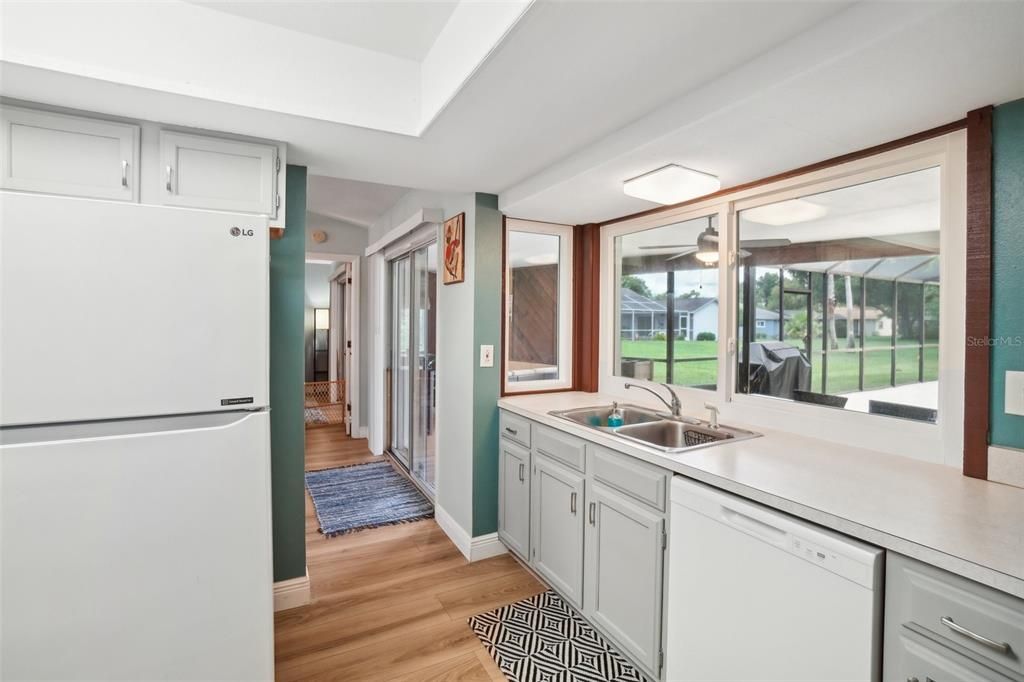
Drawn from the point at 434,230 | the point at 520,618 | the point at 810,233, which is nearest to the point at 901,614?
the point at 810,233

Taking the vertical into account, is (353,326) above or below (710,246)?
below

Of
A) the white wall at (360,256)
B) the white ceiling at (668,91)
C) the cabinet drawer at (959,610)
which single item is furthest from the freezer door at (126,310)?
the white wall at (360,256)

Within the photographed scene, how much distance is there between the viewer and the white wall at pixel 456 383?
9.25 ft

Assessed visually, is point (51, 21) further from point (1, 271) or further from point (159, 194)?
point (1, 271)

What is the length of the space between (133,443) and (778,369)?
2.45m

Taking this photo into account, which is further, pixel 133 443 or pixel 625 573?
pixel 625 573

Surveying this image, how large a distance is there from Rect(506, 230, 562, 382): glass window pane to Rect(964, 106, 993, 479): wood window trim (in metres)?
2.03

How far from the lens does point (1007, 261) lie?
1345 millimetres

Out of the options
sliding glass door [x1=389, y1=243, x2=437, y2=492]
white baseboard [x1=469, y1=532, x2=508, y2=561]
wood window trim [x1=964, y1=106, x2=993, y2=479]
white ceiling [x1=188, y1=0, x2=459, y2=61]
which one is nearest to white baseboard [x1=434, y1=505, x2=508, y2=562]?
white baseboard [x1=469, y1=532, x2=508, y2=561]

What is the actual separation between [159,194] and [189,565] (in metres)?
1.33

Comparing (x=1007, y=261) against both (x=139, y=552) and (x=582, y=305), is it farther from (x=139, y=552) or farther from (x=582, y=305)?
(x=139, y=552)

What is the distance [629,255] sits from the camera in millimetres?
2904

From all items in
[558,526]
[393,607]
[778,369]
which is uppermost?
[778,369]

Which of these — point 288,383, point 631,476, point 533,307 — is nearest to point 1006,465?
point 631,476
